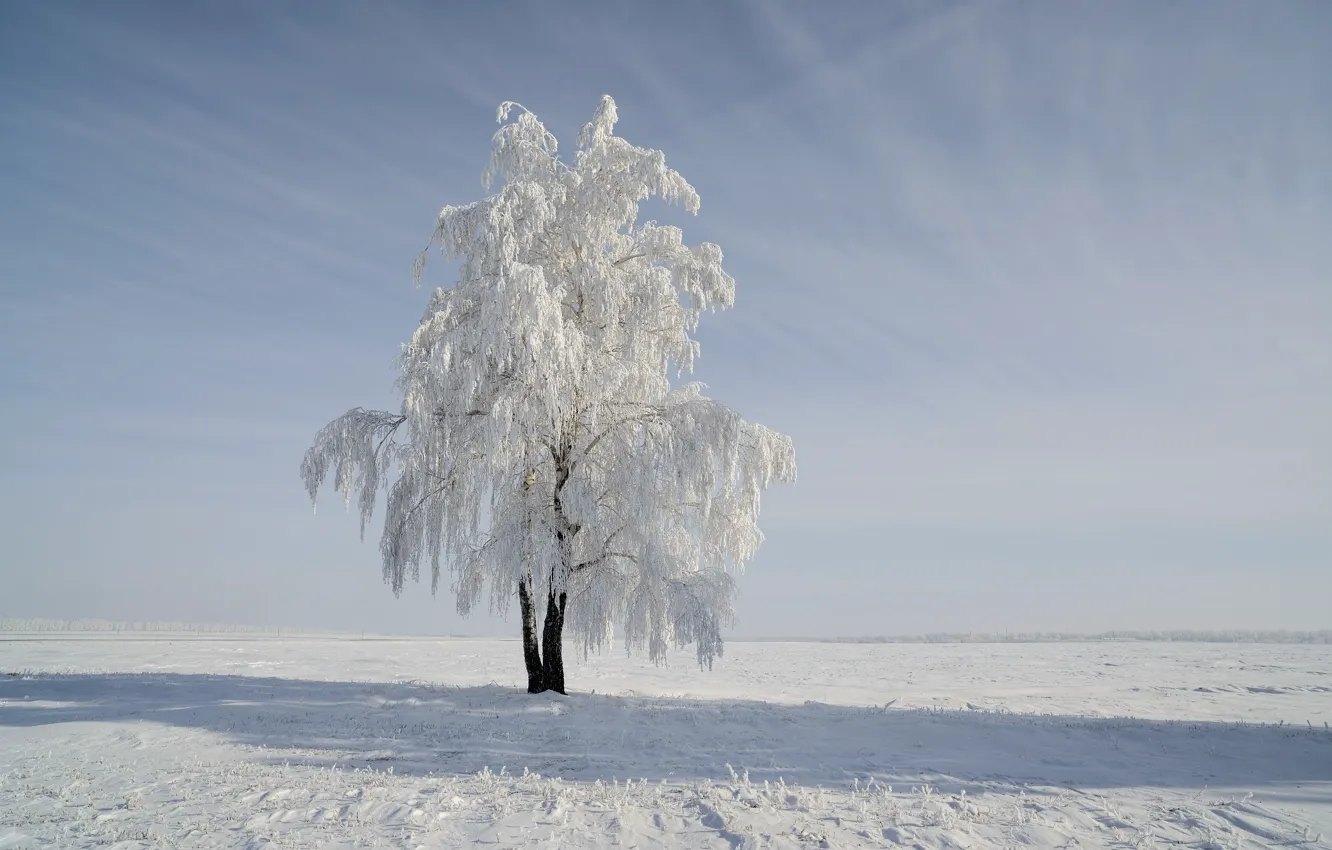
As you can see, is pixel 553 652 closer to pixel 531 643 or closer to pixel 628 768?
pixel 531 643

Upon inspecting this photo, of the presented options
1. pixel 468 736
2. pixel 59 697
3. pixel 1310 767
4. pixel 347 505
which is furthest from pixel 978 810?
pixel 59 697

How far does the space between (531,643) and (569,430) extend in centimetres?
480

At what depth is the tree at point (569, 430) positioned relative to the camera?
14836 millimetres

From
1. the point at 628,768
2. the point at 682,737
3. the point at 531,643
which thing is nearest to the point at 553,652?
the point at 531,643

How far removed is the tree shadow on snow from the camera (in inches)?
397

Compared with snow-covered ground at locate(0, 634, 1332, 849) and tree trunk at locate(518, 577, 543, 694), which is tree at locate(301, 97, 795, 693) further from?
snow-covered ground at locate(0, 634, 1332, 849)

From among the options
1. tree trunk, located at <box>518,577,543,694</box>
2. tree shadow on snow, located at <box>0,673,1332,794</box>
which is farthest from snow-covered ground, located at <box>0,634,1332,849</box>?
tree trunk, located at <box>518,577,543,694</box>

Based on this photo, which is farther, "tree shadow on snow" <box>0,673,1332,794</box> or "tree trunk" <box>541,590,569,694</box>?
"tree trunk" <box>541,590,569,694</box>

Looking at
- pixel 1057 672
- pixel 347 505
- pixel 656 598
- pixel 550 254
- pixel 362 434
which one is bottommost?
pixel 1057 672

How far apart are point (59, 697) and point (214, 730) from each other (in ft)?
19.3

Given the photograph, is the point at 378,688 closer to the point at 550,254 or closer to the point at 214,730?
the point at 214,730

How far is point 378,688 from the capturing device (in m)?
16.2

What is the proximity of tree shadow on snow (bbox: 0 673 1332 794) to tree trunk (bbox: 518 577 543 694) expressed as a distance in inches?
19.0

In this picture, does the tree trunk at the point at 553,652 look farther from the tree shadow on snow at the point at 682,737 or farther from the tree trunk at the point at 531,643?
the tree shadow on snow at the point at 682,737
